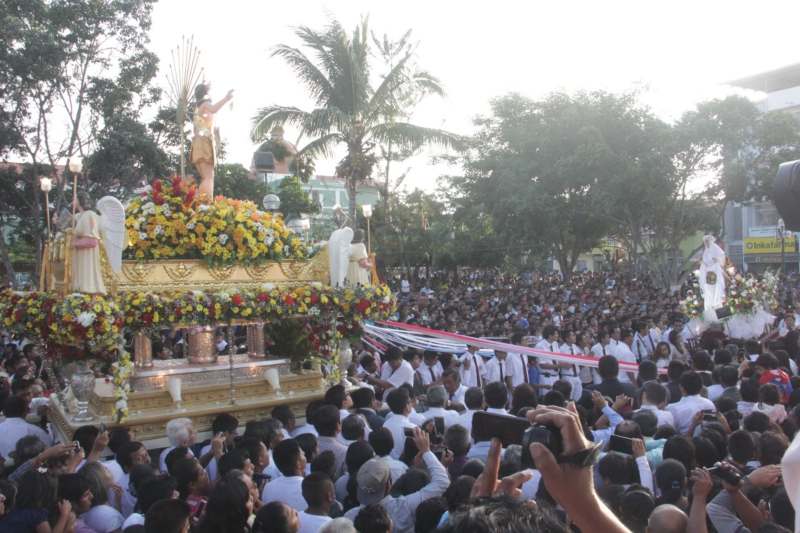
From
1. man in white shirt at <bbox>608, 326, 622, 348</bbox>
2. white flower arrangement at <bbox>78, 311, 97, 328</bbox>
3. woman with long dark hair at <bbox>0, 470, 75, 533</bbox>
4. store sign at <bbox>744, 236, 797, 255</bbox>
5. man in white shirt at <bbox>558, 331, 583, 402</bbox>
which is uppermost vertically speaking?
white flower arrangement at <bbox>78, 311, 97, 328</bbox>

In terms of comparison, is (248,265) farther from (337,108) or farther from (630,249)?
(630,249)

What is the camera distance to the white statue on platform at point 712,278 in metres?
14.9

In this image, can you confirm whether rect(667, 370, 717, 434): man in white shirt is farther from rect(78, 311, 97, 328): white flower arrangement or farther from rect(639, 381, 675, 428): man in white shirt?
rect(78, 311, 97, 328): white flower arrangement

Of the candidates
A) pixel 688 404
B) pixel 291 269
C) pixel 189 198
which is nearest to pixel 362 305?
pixel 291 269

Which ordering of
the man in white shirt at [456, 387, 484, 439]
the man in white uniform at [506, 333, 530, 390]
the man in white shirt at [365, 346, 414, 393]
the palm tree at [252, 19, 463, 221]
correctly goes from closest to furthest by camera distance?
1. the man in white shirt at [456, 387, 484, 439]
2. the man in white shirt at [365, 346, 414, 393]
3. the man in white uniform at [506, 333, 530, 390]
4. the palm tree at [252, 19, 463, 221]

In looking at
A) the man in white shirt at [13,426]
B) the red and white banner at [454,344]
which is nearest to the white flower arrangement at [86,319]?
the man in white shirt at [13,426]

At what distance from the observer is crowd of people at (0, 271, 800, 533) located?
2.11 meters

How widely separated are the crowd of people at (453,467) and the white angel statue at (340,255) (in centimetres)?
204

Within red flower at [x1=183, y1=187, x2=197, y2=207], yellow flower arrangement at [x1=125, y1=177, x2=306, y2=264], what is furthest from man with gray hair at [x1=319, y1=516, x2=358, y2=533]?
red flower at [x1=183, y1=187, x2=197, y2=207]

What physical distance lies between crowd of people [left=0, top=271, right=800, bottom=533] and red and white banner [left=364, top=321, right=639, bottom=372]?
6.58 feet

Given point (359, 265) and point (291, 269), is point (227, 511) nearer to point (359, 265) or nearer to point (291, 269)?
point (291, 269)

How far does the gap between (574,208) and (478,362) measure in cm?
1575

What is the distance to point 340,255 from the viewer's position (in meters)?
10.1

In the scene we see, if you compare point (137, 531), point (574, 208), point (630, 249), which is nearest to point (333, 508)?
point (137, 531)
